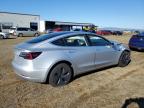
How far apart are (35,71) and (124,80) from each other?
286cm

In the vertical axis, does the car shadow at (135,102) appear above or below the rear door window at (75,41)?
below

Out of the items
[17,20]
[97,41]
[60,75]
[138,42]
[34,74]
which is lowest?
[60,75]

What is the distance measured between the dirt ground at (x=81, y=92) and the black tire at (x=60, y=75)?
155 millimetres

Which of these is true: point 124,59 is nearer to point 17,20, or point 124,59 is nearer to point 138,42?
point 138,42

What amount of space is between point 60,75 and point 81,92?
2.65ft

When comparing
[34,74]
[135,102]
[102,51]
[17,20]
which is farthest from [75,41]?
[17,20]

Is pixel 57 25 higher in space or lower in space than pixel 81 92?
higher

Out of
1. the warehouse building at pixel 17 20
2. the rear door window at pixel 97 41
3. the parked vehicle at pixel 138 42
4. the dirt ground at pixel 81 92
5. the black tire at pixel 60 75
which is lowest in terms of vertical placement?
the dirt ground at pixel 81 92

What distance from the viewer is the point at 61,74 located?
19.8 feet

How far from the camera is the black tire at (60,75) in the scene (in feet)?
19.2

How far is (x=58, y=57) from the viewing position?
5844mm

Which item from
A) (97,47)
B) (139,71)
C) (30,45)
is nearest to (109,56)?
(97,47)

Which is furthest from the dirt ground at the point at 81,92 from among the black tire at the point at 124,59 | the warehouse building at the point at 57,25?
the warehouse building at the point at 57,25

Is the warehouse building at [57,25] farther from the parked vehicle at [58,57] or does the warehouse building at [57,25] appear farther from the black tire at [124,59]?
the parked vehicle at [58,57]
